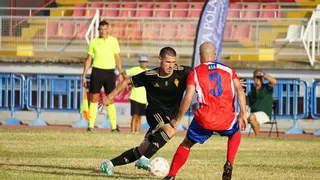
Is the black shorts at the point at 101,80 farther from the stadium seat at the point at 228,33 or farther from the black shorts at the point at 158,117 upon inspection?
the black shorts at the point at 158,117

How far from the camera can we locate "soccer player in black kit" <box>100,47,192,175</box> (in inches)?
477

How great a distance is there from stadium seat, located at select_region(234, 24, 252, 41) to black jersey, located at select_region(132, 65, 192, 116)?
14.5m

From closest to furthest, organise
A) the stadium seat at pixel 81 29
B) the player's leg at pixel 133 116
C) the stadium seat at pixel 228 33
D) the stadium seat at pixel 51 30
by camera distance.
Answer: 1. the player's leg at pixel 133 116
2. the stadium seat at pixel 228 33
3. the stadium seat at pixel 81 29
4. the stadium seat at pixel 51 30

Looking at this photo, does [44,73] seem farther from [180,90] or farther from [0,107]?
[180,90]

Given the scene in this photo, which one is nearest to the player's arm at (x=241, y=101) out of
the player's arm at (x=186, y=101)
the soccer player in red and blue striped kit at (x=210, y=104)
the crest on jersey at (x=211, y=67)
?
the soccer player in red and blue striped kit at (x=210, y=104)

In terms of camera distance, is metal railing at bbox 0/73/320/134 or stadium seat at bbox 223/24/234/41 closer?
metal railing at bbox 0/73/320/134

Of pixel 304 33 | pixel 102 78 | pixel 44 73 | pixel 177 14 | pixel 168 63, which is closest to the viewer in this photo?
pixel 168 63

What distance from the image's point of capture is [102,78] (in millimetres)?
21078

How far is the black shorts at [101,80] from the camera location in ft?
69.0

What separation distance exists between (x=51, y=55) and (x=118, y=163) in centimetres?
1678

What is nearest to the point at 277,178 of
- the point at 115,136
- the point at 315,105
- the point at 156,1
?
the point at 115,136

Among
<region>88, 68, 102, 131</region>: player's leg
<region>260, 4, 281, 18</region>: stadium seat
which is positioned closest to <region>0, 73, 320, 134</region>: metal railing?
<region>260, 4, 281, 18</region>: stadium seat

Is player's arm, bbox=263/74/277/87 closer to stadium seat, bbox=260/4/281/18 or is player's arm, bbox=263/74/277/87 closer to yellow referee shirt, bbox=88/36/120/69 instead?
yellow referee shirt, bbox=88/36/120/69

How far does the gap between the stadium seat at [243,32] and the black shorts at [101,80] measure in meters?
6.47
